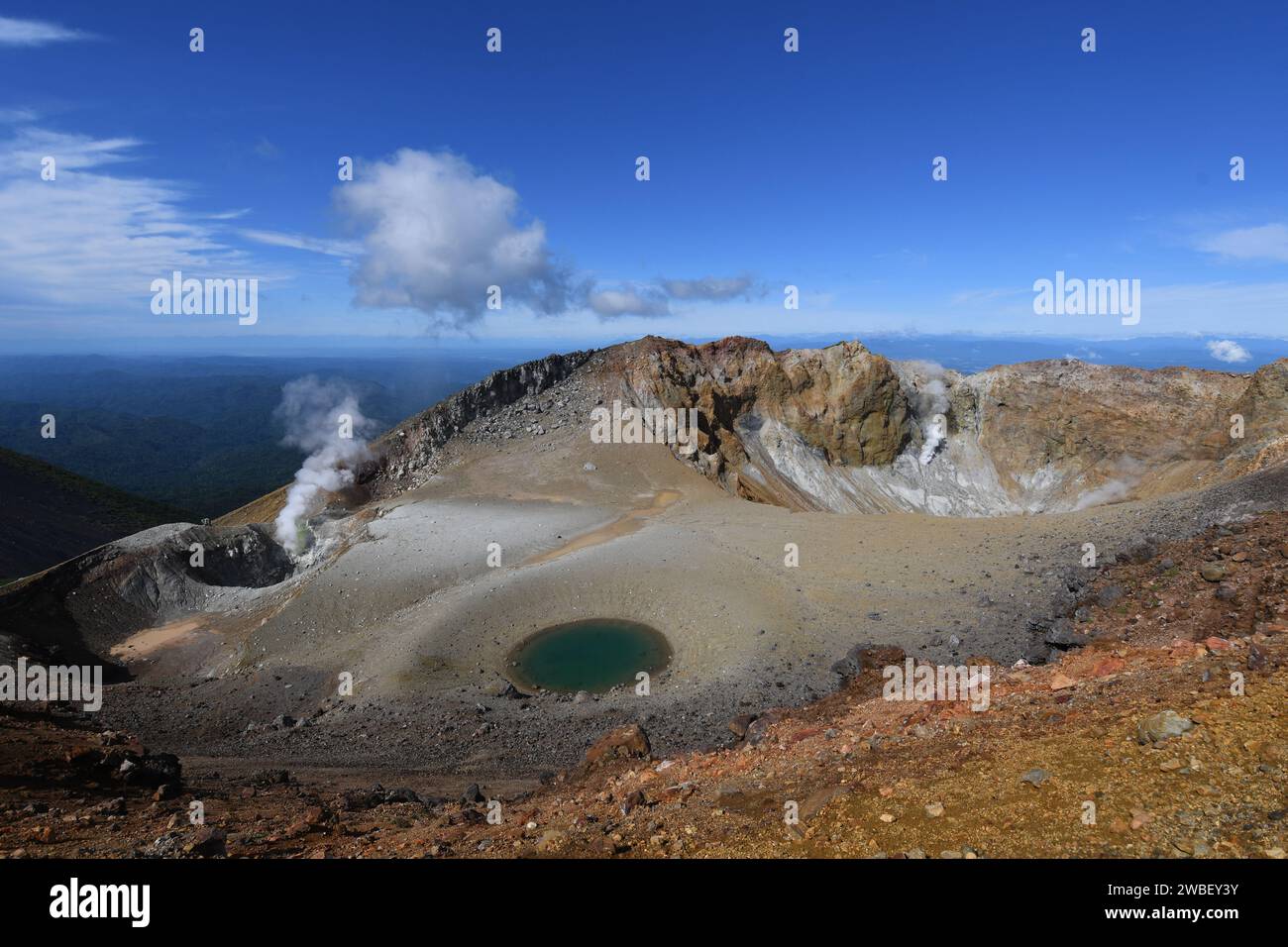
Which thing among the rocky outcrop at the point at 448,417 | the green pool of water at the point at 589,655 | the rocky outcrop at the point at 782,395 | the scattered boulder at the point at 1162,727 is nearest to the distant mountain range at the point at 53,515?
the rocky outcrop at the point at 448,417

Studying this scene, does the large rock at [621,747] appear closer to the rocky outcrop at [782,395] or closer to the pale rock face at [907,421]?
the pale rock face at [907,421]

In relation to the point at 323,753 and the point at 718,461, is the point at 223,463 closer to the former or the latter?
the point at 718,461

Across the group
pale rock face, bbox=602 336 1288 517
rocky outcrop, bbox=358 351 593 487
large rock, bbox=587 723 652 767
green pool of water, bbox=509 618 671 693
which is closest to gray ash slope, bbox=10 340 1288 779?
green pool of water, bbox=509 618 671 693

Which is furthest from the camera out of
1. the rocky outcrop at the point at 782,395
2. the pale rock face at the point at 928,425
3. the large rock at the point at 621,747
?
the rocky outcrop at the point at 782,395

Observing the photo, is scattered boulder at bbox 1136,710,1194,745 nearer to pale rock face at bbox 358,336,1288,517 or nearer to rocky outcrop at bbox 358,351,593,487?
pale rock face at bbox 358,336,1288,517

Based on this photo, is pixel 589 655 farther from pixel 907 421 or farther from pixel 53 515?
pixel 53 515

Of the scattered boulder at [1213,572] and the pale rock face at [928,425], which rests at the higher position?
the pale rock face at [928,425]

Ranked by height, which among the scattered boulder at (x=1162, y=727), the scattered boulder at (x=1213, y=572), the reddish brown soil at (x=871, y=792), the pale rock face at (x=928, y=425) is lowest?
the reddish brown soil at (x=871, y=792)

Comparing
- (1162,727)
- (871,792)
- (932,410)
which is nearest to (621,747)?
(871,792)
